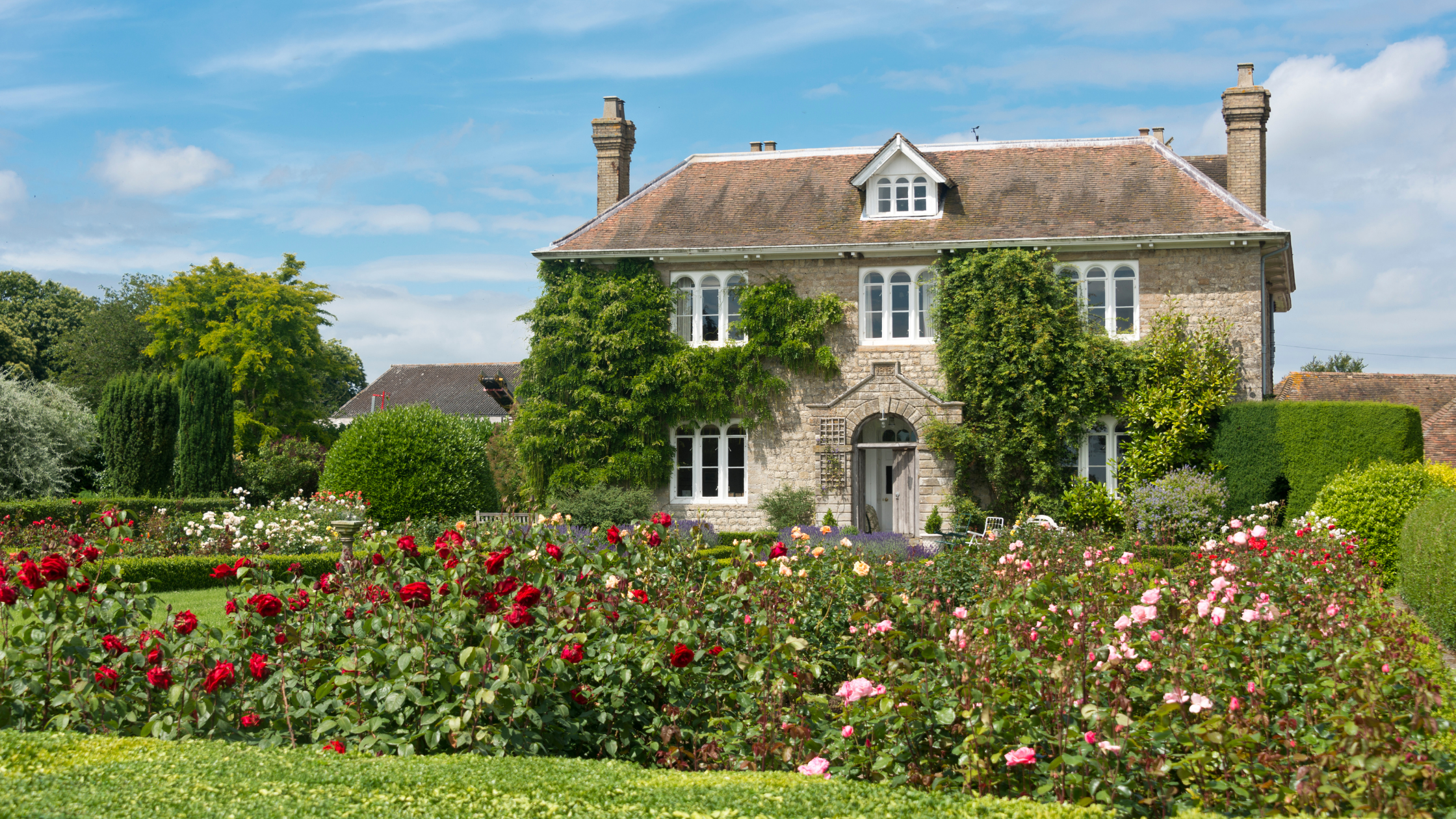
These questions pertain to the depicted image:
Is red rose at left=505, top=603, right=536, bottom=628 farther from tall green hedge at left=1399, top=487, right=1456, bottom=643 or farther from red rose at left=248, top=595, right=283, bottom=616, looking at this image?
tall green hedge at left=1399, top=487, right=1456, bottom=643

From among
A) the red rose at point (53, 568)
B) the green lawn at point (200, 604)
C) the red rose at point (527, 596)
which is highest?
the red rose at point (53, 568)

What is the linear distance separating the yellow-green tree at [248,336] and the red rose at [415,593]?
31.1 metres

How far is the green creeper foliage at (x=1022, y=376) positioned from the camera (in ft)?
61.8

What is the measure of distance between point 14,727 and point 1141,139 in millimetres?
21878

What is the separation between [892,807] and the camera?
13.2 ft

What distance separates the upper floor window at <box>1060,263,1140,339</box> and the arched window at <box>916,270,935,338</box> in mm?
2524

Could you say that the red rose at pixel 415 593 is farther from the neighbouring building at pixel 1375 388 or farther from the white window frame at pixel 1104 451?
the neighbouring building at pixel 1375 388

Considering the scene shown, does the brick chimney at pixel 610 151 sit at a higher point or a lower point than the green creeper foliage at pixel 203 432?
higher

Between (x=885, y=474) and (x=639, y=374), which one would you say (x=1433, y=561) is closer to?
(x=885, y=474)

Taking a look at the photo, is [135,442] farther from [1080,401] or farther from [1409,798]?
[1409,798]

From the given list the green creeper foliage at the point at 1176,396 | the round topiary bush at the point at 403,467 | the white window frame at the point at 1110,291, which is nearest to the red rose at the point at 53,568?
the round topiary bush at the point at 403,467

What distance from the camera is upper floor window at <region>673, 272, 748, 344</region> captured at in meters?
21.0

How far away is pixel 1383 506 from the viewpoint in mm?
13023

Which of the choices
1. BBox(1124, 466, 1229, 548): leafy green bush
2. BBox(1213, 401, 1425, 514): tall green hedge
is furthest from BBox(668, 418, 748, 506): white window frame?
BBox(1213, 401, 1425, 514): tall green hedge
